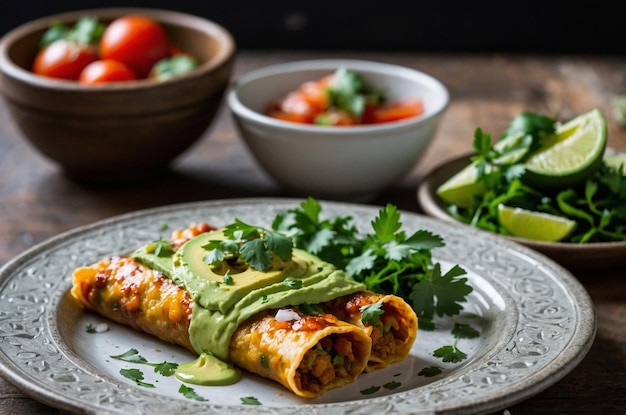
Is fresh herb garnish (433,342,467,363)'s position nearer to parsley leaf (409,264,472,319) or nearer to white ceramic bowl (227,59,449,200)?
parsley leaf (409,264,472,319)

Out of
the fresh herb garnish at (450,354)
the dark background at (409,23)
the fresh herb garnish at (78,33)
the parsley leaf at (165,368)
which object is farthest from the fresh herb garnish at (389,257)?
the dark background at (409,23)

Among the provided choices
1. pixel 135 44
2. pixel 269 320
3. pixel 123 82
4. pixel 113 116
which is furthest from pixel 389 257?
pixel 135 44

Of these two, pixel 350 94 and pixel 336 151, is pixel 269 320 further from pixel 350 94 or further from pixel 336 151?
pixel 350 94

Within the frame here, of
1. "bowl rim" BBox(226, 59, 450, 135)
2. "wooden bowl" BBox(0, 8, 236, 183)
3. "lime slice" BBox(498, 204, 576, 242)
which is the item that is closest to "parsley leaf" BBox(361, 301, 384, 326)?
"lime slice" BBox(498, 204, 576, 242)

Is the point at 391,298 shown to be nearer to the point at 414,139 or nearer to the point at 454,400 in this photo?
the point at 454,400

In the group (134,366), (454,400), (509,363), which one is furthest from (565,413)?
(134,366)
